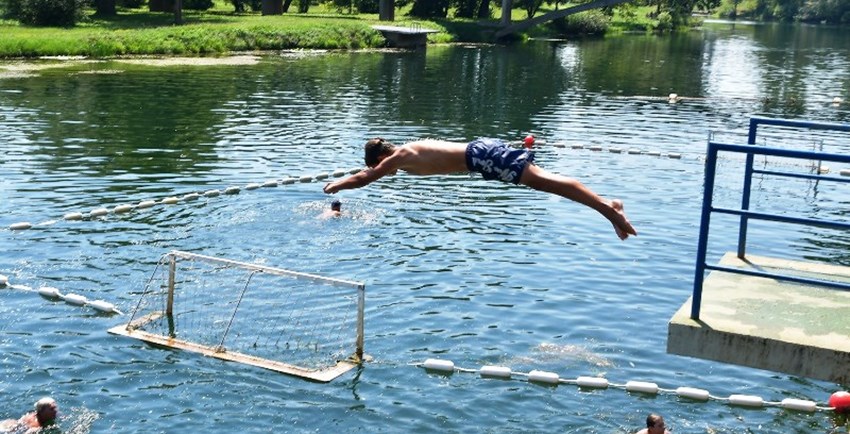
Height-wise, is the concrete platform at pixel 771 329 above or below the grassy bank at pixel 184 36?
above

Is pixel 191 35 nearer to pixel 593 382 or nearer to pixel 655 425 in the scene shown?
pixel 593 382

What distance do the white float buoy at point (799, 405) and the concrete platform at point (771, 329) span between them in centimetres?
398

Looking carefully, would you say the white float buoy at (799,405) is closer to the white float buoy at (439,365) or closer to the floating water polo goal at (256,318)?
the white float buoy at (439,365)

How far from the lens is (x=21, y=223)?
28578 mm

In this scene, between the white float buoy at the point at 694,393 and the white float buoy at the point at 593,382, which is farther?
the white float buoy at the point at 593,382

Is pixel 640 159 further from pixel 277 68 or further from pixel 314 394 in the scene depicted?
pixel 277 68

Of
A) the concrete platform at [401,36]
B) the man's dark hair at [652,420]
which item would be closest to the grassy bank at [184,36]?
the concrete platform at [401,36]

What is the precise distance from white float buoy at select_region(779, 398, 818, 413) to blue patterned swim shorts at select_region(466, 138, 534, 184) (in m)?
7.04

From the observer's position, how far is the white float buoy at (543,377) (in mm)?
19156

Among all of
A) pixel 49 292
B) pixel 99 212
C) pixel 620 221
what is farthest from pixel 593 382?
pixel 99 212

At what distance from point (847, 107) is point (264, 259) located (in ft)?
142

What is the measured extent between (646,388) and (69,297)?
11.5 meters

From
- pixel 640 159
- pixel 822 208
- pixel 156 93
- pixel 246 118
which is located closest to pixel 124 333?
pixel 822 208

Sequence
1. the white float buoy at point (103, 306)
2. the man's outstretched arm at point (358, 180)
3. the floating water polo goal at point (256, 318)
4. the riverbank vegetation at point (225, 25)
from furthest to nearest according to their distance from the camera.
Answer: the riverbank vegetation at point (225, 25) → the white float buoy at point (103, 306) → the floating water polo goal at point (256, 318) → the man's outstretched arm at point (358, 180)
